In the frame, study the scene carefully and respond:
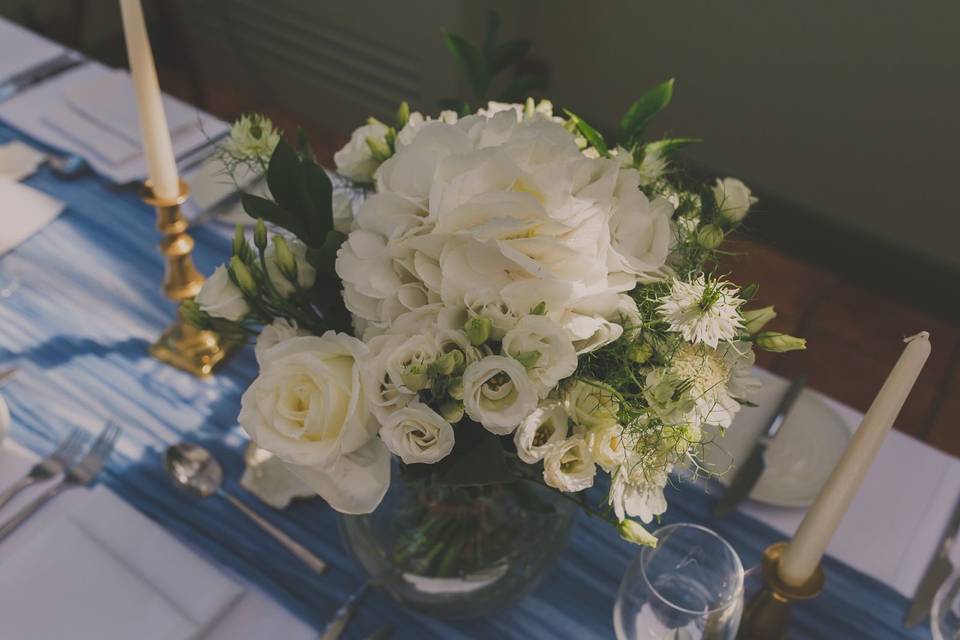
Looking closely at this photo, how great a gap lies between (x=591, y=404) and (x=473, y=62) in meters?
0.46

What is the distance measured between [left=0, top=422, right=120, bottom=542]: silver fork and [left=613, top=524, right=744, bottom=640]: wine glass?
0.58 m

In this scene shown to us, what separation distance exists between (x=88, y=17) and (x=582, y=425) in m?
2.70

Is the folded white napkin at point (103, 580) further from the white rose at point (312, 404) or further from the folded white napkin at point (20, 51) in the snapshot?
the folded white napkin at point (20, 51)

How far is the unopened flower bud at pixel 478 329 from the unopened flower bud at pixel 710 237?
7.8 inches

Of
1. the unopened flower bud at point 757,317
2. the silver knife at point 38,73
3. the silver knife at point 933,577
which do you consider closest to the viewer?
the unopened flower bud at point 757,317

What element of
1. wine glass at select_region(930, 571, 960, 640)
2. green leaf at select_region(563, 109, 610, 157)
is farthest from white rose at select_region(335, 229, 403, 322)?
wine glass at select_region(930, 571, 960, 640)

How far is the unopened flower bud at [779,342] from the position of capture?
0.56 meters

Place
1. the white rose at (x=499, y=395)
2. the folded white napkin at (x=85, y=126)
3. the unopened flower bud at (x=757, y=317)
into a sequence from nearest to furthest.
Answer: the white rose at (x=499, y=395) → the unopened flower bud at (x=757, y=317) → the folded white napkin at (x=85, y=126)

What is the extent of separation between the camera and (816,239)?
224 cm

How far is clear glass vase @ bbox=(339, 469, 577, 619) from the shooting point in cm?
76

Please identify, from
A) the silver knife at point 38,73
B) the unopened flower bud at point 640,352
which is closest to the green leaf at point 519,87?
the unopened flower bud at point 640,352

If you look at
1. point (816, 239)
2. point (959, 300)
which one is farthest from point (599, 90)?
point (959, 300)

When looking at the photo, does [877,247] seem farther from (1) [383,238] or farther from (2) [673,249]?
(1) [383,238]

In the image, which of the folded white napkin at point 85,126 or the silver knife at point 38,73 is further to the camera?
the silver knife at point 38,73
